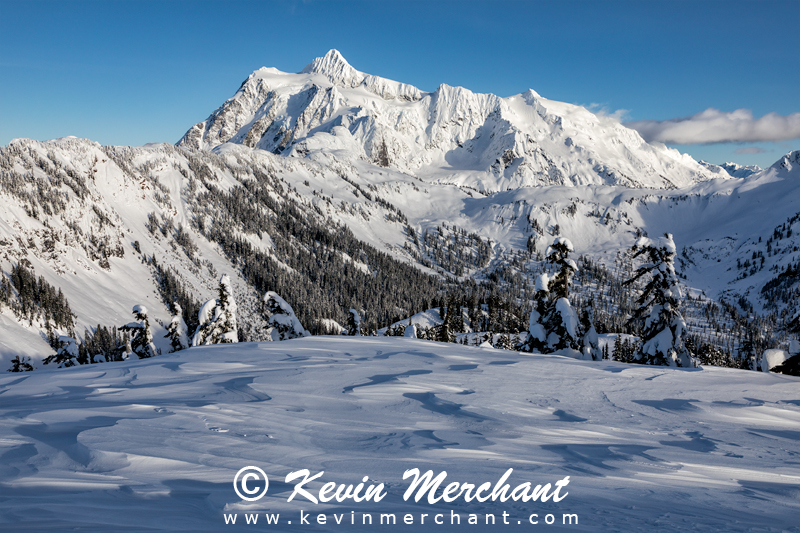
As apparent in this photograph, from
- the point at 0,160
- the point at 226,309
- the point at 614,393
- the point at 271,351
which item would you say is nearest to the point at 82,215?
the point at 0,160

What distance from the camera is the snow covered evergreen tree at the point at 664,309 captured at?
22.6 metres

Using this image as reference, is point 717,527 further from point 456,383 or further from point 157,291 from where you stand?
point 157,291

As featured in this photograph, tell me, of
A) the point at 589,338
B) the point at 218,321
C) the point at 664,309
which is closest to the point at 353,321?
the point at 218,321

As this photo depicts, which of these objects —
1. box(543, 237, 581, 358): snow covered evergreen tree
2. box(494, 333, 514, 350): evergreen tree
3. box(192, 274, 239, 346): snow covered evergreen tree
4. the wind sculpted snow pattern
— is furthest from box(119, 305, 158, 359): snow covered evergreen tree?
box(494, 333, 514, 350): evergreen tree

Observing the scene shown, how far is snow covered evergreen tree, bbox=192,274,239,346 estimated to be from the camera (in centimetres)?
3603

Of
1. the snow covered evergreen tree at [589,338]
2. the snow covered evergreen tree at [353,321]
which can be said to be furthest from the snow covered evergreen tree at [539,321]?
the snow covered evergreen tree at [353,321]

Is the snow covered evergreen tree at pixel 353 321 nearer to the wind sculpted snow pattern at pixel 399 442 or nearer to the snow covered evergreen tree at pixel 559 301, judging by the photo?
the snow covered evergreen tree at pixel 559 301

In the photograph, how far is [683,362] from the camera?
22.8 meters

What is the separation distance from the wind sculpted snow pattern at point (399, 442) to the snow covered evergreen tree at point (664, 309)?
11.5 m

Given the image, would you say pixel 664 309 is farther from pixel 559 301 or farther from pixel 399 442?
pixel 399 442

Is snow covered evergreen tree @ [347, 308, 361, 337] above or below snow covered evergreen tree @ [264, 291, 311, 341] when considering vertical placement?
below

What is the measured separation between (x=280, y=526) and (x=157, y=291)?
178848mm

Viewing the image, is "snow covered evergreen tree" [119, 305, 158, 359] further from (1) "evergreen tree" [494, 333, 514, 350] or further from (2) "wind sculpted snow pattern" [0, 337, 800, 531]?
(1) "evergreen tree" [494, 333, 514, 350]

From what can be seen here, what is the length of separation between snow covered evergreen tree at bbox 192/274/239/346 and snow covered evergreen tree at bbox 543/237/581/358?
2584 centimetres
